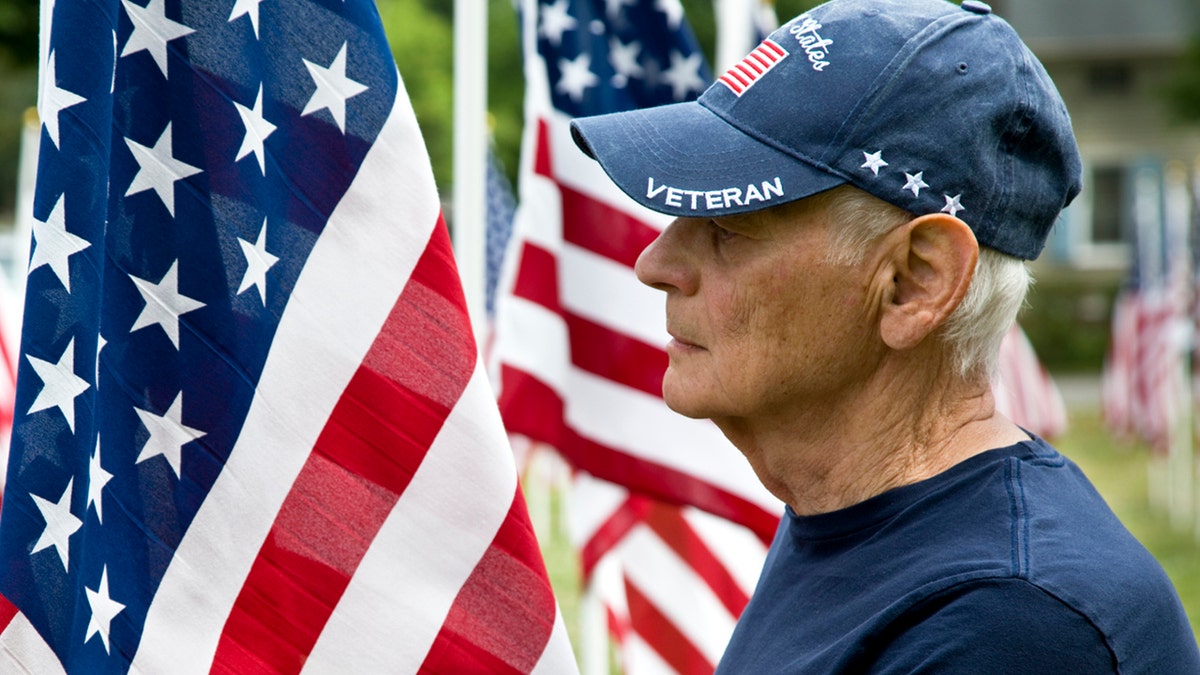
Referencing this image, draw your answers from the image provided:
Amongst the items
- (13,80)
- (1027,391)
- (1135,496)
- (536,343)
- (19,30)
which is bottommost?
(13,80)

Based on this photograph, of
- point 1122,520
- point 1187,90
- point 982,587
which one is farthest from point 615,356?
point 1187,90

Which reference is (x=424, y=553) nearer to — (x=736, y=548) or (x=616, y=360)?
(x=616, y=360)

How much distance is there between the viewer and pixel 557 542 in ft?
42.9

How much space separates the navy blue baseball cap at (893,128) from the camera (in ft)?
5.22

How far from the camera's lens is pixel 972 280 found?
164cm

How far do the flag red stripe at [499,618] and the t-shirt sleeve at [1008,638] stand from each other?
2.03 ft

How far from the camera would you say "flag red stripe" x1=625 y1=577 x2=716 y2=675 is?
4.71 m

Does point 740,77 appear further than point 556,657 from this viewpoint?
No

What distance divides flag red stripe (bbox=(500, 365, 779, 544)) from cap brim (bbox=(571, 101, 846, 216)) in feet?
8.45

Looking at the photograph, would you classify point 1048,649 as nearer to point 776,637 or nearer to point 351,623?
point 776,637

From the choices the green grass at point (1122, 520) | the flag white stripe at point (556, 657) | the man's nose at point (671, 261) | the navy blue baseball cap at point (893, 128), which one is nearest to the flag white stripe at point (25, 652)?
the flag white stripe at point (556, 657)

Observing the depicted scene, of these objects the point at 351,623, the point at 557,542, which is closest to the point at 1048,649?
the point at 351,623

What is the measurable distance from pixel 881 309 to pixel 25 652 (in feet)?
4.09

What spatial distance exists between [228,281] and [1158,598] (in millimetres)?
1257
